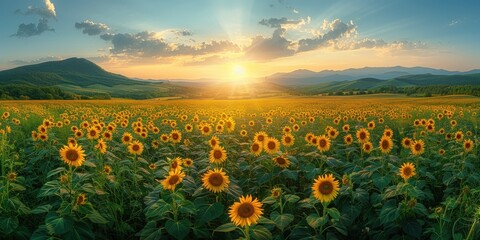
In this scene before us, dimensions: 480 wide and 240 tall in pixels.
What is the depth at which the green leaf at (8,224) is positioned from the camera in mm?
3906

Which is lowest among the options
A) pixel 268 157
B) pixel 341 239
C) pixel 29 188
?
pixel 341 239

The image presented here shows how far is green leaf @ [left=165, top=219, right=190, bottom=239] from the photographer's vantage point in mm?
3875

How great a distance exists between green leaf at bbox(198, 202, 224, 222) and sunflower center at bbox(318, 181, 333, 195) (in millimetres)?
1203

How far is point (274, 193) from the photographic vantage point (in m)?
4.20

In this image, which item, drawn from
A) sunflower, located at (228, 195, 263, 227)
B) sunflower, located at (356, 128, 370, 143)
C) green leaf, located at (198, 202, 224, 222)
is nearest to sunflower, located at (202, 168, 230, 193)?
green leaf, located at (198, 202, 224, 222)

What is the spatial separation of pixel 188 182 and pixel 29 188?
344 centimetres

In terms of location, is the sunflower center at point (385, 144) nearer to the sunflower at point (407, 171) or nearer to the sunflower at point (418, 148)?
the sunflower at point (418, 148)

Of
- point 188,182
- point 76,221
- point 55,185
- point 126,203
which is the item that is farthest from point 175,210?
point 126,203

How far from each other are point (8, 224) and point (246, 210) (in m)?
2.84

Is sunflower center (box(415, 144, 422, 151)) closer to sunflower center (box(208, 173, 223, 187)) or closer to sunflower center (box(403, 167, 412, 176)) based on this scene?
sunflower center (box(403, 167, 412, 176))

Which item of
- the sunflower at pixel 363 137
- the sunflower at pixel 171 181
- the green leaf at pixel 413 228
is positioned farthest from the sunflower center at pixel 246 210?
the sunflower at pixel 363 137

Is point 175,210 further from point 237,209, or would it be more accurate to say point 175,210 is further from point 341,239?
point 341,239

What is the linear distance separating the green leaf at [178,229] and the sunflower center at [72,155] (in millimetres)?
1868

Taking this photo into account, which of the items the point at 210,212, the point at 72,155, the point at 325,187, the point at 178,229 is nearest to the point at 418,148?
the point at 325,187
